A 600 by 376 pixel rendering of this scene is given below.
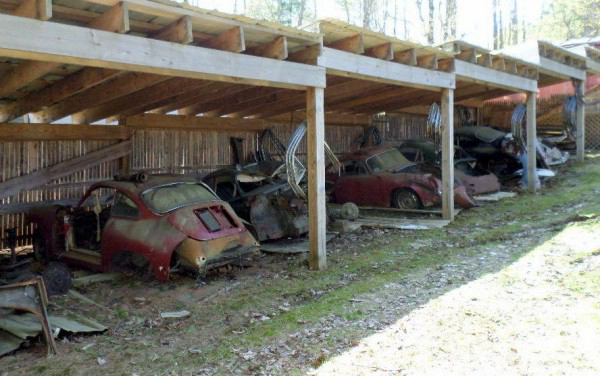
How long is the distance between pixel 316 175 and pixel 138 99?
4009 mm

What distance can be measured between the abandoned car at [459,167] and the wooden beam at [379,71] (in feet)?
8.34

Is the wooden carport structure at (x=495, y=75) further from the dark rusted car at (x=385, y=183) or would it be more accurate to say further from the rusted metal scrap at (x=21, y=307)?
the rusted metal scrap at (x=21, y=307)

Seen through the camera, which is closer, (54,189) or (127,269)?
(127,269)

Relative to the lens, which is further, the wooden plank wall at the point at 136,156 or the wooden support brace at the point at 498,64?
the wooden support brace at the point at 498,64

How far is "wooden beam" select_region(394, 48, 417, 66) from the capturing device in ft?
29.4

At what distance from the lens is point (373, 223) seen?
34.0 feet

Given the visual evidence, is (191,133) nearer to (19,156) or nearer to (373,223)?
Answer: (19,156)

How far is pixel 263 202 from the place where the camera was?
28.2 ft

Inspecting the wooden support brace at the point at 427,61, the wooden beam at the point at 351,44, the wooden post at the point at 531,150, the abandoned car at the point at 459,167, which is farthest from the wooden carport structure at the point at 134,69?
the wooden post at the point at 531,150

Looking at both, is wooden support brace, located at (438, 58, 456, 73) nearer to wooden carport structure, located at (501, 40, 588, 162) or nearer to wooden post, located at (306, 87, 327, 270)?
wooden carport structure, located at (501, 40, 588, 162)

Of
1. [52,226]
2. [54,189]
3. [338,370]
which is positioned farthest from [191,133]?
[338,370]

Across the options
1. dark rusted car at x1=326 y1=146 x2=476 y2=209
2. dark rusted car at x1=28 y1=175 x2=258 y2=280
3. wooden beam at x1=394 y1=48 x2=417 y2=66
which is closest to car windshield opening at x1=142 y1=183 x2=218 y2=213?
dark rusted car at x1=28 y1=175 x2=258 y2=280

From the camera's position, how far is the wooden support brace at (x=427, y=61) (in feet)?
32.0

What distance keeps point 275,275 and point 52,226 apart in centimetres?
377
